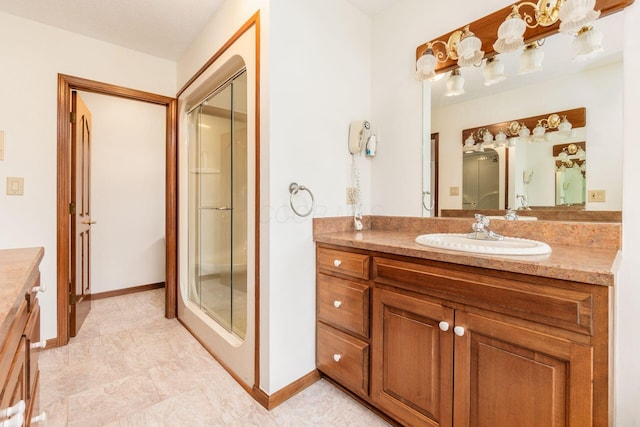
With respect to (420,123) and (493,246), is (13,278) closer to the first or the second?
(493,246)

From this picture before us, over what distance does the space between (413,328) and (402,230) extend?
2.62 ft

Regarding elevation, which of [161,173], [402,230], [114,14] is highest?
[114,14]

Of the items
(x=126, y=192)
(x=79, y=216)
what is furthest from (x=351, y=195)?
(x=126, y=192)

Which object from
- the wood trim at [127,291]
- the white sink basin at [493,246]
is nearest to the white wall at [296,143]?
the white sink basin at [493,246]

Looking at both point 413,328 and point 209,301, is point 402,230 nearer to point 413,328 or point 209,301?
point 413,328

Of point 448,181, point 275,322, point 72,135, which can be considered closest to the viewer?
point 275,322

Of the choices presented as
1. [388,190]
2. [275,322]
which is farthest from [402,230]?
[275,322]

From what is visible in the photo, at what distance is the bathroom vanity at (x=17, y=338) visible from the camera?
59 cm

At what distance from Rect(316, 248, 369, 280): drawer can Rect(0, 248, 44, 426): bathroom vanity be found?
1.21 meters

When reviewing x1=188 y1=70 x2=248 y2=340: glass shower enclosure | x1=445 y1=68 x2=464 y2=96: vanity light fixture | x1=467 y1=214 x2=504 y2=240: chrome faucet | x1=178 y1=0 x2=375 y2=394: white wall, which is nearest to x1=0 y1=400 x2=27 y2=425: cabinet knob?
x1=178 y1=0 x2=375 y2=394: white wall

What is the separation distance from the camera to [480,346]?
3.51 ft

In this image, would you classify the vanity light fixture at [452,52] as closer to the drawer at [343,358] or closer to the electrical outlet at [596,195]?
the electrical outlet at [596,195]

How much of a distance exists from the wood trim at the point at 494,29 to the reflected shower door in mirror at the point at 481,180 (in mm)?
543

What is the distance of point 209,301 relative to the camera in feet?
8.13
